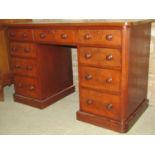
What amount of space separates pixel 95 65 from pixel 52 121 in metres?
0.70

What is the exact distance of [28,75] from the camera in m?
2.48

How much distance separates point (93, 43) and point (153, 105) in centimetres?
102

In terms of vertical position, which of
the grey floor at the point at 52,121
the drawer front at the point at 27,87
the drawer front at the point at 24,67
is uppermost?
the drawer front at the point at 24,67

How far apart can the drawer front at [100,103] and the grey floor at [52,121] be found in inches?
5.5

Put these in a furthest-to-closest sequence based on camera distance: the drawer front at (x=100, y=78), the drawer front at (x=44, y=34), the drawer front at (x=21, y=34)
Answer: the drawer front at (x=21, y=34)
the drawer front at (x=44, y=34)
the drawer front at (x=100, y=78)

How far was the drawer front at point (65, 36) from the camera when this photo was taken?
6.50ft

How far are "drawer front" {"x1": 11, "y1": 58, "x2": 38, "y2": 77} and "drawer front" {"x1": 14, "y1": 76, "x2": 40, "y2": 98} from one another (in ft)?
0.23

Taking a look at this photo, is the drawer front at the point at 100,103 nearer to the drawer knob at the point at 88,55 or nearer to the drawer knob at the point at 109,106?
the drawer knob at the point at 109,106

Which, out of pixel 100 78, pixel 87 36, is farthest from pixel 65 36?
pixel 100 78

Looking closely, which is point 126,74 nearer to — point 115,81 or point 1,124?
point 115,81

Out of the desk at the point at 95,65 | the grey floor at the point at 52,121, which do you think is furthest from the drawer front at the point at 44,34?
the grey floor at the point at 52,121

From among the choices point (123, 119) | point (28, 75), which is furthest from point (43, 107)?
point (123, 119)

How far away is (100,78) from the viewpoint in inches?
76.5

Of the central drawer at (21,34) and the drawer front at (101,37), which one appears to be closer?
the drawer front at (101,37)
